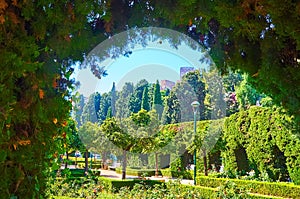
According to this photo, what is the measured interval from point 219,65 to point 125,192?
481 cm

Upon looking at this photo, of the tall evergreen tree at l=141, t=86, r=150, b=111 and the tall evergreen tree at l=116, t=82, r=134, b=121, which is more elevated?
the tall evergreen tree at l=141, t=86, r=150, b=111

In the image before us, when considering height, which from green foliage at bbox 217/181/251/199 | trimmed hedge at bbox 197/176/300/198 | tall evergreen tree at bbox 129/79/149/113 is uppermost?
tall evergreen tree at bbox 129/79/149/113

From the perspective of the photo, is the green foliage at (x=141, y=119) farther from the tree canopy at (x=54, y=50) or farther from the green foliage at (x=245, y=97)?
the green foliage at (x=245, y=97)

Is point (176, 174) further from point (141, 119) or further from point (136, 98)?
point (136, 98)

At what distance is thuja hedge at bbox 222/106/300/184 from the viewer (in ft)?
32.7

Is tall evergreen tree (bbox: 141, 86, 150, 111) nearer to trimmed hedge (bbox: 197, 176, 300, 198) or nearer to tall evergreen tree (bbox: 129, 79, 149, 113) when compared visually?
tall evergreen tree (bbox: 129, 79, 149, 113)

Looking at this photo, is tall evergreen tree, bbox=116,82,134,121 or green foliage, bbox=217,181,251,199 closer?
green foliage, bbox=217,181,251,199

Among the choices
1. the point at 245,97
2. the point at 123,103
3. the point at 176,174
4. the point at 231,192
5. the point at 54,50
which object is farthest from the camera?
the point at 245,97

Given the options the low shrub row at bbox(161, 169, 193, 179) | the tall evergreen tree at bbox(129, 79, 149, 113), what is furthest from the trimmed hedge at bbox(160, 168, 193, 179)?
the tall evergreen tree at bbox(129, 79, 149, 113)

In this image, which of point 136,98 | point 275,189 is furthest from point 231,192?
point 136,98

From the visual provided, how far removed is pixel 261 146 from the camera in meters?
11.2

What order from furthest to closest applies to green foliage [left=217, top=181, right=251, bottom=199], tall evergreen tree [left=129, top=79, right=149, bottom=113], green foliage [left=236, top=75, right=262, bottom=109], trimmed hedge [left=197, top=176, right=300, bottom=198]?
1. green foliage [left=236, top=75, right=262, bottom=109]
2. tall evergreen tree [left=129, top=79, right=149, bottom=113]
3. trimmed hedge [left=197, top=176, right=300, bottom=198]
4. green foliage [left=217, top=181, right=251, bottom=199]

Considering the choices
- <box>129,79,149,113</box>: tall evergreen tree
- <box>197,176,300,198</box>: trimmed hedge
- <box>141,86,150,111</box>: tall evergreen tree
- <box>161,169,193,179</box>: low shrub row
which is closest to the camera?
<box>197,176,300,198</box>: trimmed hedge

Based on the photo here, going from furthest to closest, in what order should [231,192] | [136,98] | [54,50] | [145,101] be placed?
[145,101], [136,98], [231,192], [54,50]
